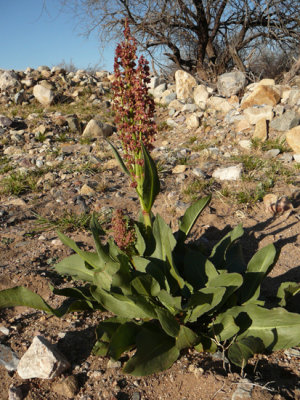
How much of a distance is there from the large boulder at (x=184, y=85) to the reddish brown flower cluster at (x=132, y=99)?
271 inches

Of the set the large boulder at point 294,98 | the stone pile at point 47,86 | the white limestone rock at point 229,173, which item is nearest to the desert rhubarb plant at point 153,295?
the white limestone rock at point 229,173

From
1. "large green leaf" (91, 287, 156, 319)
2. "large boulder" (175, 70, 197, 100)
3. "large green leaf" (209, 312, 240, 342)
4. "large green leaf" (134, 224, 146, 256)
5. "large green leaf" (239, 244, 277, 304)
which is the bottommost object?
"large green leaf" (209, 312, 240, 342)

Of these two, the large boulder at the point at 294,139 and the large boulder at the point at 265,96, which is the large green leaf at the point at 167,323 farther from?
the large boulder at the point at 265,96

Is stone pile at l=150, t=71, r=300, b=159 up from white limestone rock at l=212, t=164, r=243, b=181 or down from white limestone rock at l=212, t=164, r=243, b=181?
up

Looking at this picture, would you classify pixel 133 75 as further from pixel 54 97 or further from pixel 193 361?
pixel 54 97

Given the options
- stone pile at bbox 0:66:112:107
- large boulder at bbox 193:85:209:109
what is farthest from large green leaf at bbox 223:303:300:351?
stone pile at bbox 0:66:112:107

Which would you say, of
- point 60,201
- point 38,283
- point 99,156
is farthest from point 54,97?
point 38,283

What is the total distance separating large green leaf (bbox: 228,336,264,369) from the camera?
1922mm

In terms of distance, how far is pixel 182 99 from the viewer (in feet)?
28.8

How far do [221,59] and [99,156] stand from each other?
18.3 feet

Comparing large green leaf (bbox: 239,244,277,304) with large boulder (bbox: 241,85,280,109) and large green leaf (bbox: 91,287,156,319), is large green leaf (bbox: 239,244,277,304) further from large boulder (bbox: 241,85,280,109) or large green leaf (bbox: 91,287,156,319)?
large boulder (bbox: 241,85,280,109)

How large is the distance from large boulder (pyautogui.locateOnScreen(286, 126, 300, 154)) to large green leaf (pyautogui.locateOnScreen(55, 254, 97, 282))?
4.20 meters

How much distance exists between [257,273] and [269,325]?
1.29ft

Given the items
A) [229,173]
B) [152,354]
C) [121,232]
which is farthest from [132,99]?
[229,173]
